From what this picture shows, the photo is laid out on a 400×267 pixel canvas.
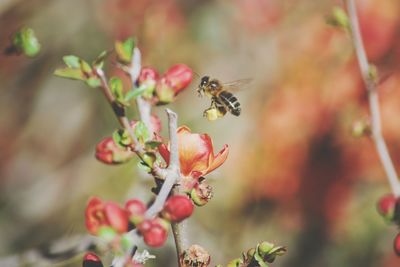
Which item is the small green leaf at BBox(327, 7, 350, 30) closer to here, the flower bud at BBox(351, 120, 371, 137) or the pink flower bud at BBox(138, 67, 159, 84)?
the flower bud at BBox(351, 120, 371, 137)

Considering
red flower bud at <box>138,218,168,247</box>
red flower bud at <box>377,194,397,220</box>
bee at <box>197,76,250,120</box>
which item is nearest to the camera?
red flower bud at <box>138,218,168,247</box>

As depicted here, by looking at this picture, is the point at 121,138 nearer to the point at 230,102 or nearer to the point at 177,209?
the point at 177,209

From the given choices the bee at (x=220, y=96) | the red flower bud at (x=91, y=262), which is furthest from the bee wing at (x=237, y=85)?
the red flower bud at (x=91, y=262)

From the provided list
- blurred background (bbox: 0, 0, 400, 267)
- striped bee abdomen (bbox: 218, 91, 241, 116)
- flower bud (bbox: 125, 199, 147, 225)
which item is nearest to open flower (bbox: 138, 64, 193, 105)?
flower bud (bbox: 125, 199, 147, 225)

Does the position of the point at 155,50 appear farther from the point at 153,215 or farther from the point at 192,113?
the point at 153,215

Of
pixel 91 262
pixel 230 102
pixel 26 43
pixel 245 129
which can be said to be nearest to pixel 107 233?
pixel 91 262

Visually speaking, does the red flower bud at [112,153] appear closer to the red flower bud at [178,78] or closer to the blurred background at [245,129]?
the red flower bud at [178,78]
